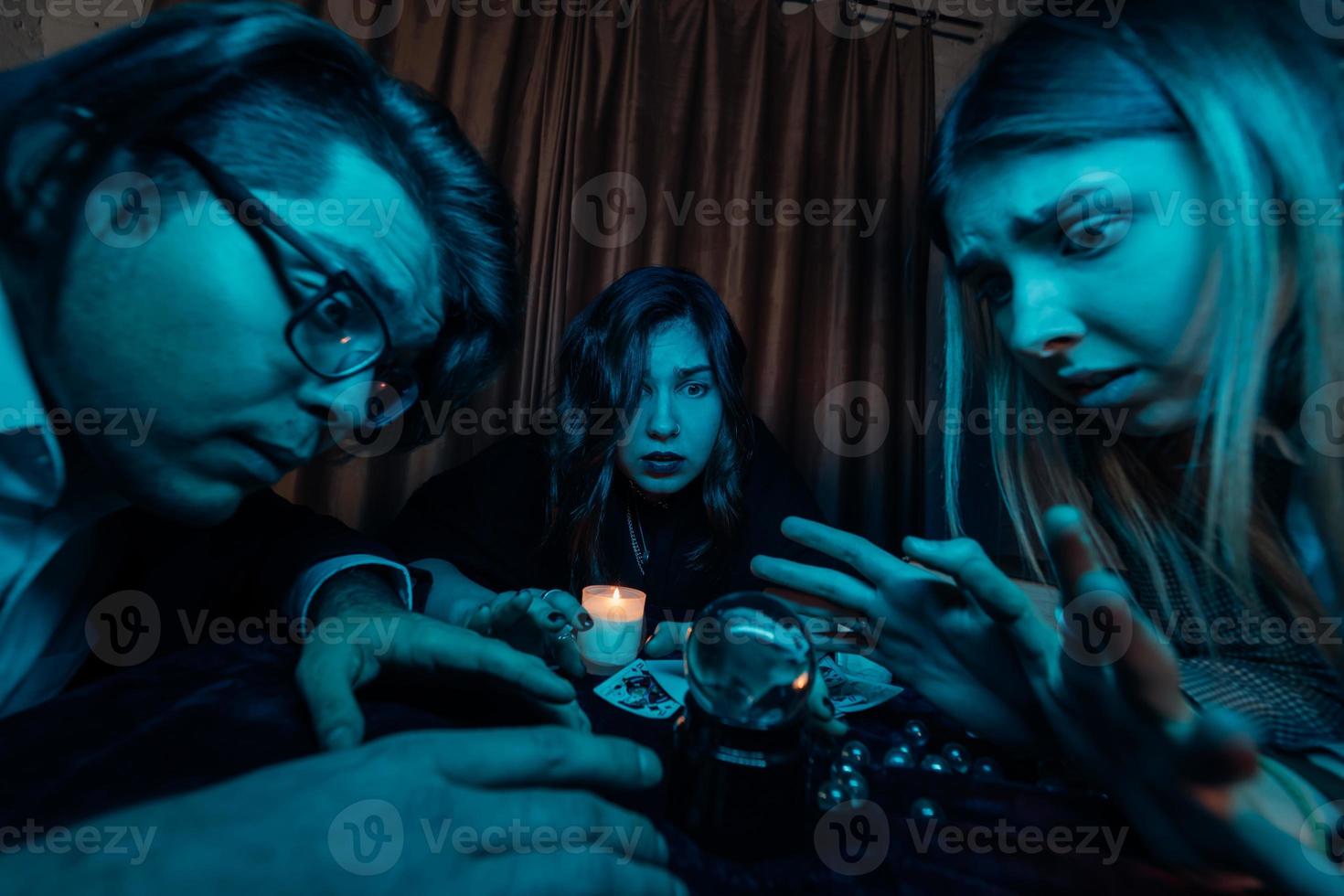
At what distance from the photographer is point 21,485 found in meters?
0.65

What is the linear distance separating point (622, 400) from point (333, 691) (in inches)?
38.7

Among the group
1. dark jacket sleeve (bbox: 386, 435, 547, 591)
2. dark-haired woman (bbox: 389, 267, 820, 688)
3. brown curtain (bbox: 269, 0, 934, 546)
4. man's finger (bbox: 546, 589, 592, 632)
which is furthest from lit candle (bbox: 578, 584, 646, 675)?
brown curtain (bbox: 269, 0, 934, 546)

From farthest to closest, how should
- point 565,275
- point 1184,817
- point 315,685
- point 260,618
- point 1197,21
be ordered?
point 565,275
point 260,618
point 1197,21
point 315,685
point 1184,817

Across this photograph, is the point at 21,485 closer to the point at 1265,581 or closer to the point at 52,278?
the point at 52,278

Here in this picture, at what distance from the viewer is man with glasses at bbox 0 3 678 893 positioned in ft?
1.49

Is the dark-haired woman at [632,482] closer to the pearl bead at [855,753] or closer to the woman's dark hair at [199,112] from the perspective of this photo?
the woman's dark hair at [199,112]

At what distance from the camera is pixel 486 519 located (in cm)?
153

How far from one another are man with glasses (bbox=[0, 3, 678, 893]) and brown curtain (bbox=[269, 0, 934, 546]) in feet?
4.02

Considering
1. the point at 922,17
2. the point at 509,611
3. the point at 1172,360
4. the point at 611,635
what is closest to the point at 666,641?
the point at 611,635

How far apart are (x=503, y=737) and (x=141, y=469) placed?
550mm

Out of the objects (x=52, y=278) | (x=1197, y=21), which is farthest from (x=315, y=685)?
(x=1197, y=21)

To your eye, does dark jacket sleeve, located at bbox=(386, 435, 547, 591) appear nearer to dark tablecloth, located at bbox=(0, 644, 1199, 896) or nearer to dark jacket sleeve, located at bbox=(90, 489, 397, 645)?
dark jacket sleeve, located at bbox=(90, 489, 397, 645)

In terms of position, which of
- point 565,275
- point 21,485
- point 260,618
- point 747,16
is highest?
point 747,16

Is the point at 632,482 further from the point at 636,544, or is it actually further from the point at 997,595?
the point at 997,595
